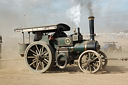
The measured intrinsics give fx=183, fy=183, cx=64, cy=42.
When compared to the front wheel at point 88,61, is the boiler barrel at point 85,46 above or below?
above

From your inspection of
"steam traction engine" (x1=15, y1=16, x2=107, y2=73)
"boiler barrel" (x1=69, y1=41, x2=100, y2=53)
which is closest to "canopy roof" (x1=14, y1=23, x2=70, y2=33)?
"steam traction engine" (x1=15, y1=16, x2=107, y2=73)

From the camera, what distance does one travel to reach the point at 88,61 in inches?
302

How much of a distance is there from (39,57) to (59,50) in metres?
0.97

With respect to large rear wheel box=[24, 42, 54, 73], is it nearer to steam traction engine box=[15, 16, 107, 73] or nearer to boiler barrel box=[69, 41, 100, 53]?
steam traction engine box=[15, 16, 107, 73]

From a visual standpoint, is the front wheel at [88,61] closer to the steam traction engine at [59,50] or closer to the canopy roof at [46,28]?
the steam traction engine at [59,50]

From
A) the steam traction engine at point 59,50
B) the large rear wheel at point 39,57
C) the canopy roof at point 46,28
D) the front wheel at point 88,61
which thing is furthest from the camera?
the canopy roof at point 46,28

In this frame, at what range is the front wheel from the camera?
7.62 m

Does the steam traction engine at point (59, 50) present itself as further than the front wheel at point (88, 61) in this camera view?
Yes

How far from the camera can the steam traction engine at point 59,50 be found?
780 cm

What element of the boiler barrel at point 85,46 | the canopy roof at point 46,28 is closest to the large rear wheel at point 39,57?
the canopy roof at point 46,28

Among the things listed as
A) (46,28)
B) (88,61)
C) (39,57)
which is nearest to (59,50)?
(39,57)

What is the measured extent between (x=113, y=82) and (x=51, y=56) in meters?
3.17

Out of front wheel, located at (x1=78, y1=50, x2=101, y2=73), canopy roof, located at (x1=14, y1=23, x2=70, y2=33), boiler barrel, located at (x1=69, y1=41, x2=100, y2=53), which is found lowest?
front wheel, located at (x1=78, y1=50, x2=101, y2=73)

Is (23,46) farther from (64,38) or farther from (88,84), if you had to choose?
(88,84)
